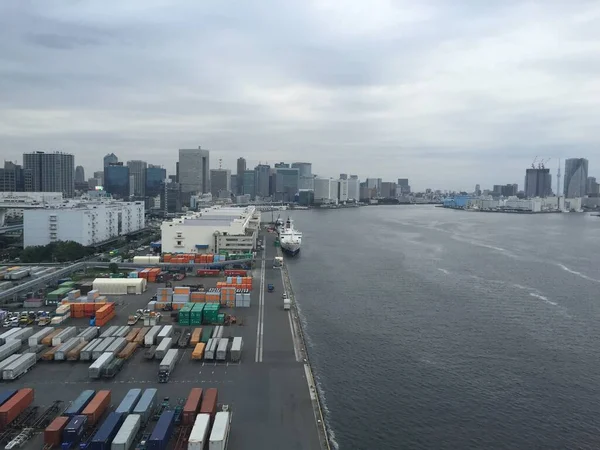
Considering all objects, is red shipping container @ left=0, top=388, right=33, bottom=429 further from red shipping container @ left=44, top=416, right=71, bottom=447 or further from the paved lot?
red shipping container @ left=44, top=416, right=71, bottom=447

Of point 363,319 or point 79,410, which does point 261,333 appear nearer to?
point 363,319

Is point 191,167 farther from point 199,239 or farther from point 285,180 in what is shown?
point 199,239

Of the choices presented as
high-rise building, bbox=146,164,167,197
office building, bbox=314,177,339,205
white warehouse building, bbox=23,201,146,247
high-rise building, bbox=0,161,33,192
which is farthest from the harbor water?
office building, bbox=314,177,339,205

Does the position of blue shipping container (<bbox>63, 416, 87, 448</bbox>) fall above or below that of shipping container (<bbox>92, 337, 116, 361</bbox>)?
below

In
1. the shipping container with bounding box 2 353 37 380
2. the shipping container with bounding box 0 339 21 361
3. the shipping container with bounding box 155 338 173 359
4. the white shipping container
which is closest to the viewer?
the shipping container with bounding box 2 353 37 380

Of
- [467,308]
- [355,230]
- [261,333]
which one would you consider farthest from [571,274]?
[355,230]

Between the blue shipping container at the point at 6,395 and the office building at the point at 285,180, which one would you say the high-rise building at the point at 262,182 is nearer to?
the office building at the point at 285,180
